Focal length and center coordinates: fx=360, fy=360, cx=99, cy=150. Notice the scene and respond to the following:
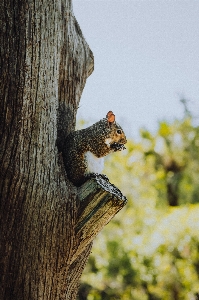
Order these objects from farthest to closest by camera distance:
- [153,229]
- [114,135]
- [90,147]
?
[153,229], [114,135], [90,147]

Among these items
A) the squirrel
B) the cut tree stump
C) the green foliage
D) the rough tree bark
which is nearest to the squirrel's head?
the squirrel

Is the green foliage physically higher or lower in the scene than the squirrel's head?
higher

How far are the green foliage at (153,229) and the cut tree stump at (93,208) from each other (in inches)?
266

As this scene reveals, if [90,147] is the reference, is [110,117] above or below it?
above

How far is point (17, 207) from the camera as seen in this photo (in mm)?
1656

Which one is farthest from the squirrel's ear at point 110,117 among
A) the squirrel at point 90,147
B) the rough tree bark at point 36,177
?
the rough tree bark at point 36,177

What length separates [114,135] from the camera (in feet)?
7.24

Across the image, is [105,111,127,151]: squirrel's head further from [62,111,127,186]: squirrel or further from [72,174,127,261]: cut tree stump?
[72,174,127,261]: cut tree stump

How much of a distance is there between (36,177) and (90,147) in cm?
48

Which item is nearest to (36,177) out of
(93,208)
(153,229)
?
(93,208)

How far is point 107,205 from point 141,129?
13.6m

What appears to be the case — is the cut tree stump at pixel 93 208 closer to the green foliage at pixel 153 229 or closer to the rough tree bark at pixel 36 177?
the rough tree bark at pixel 36 177

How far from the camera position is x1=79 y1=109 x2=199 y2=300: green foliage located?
9.25 m

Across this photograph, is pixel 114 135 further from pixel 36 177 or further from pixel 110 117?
pixel 36 177
